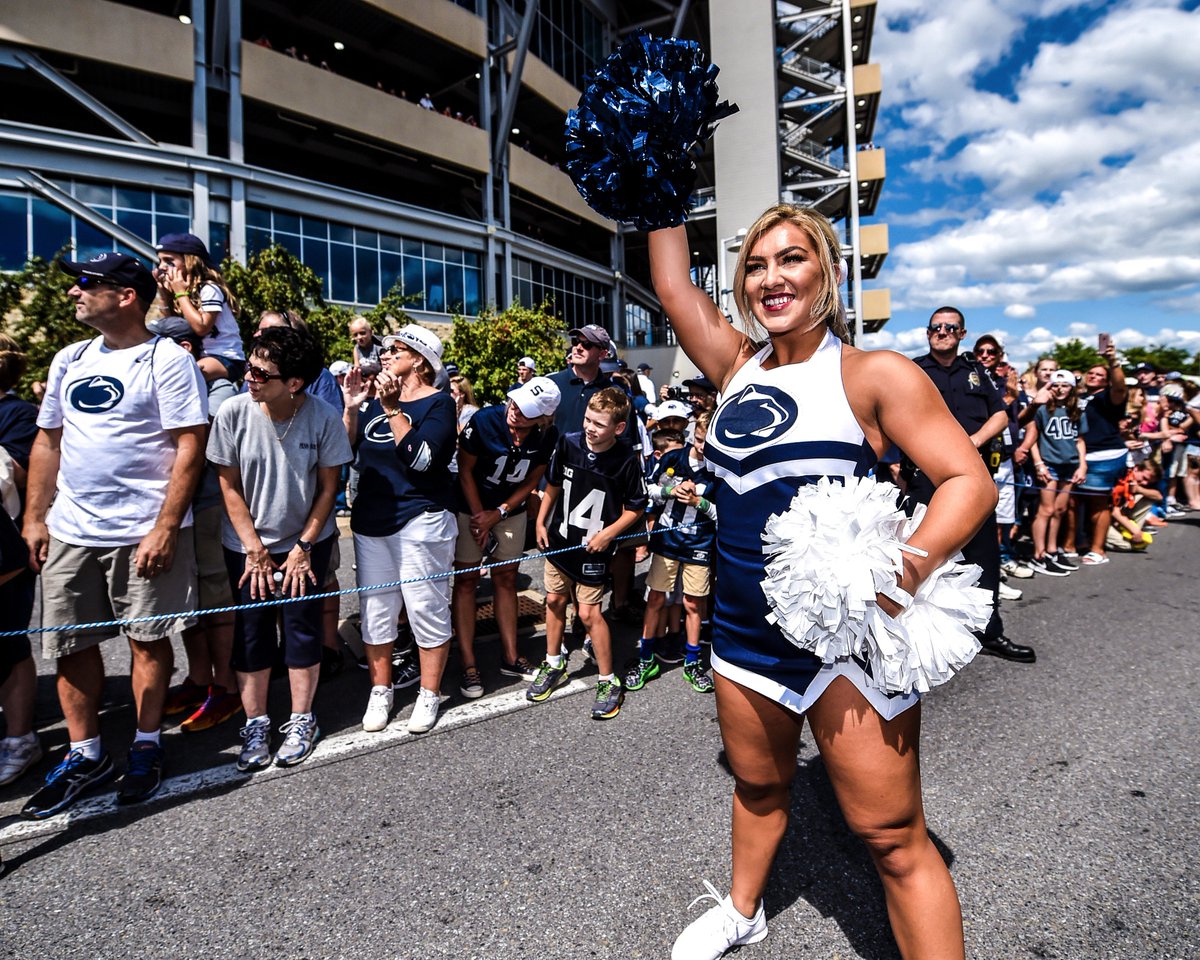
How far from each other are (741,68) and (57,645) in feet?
136

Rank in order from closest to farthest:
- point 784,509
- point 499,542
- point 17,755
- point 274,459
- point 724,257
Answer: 1. point 784,509
2. point 17,755
3. point 274,459
4. point 499,542
5. point 724,257

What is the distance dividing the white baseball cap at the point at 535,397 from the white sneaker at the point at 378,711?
1710 mm

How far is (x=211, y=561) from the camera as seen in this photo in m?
3.63

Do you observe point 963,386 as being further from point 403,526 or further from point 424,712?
point 424,712

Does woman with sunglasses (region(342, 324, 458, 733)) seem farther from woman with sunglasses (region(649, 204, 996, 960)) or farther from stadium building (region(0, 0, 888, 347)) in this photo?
stadium building (region(0, 0, 888, 347))

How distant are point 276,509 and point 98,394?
847mm

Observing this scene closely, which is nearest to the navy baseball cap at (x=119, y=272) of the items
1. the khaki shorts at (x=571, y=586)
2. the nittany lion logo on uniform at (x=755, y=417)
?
the khaki shorts at (x=571, y=586)

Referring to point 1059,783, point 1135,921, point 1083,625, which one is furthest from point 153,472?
point 1083,625

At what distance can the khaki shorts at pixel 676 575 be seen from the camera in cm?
400

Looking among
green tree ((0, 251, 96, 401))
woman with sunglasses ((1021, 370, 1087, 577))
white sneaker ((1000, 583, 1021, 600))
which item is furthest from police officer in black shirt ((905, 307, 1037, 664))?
green tree ((0, 251, 96, 401))

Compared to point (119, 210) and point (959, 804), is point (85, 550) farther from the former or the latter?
point (119, 210)

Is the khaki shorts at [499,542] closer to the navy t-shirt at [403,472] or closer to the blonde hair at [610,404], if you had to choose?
the navy t-shirt at [403,472]

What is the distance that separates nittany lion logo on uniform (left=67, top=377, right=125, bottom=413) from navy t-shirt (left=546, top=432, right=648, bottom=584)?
2.18 m

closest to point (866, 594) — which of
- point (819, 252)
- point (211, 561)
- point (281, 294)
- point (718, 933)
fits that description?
point (819, 252)
